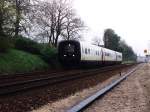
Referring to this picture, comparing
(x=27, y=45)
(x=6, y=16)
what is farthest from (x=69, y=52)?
(x=6, y=16)

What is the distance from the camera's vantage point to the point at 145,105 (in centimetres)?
1250

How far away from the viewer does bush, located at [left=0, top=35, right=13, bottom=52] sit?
34094 mm

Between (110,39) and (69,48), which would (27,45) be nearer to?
(69,48)

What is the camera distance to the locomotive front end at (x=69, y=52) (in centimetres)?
3850

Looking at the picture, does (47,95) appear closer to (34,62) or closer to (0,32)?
(0,32)

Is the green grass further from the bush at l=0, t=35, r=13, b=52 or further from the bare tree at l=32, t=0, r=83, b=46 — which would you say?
the bare tree at l=32, t=0, r=83, b=46

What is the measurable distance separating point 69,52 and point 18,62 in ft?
19.2

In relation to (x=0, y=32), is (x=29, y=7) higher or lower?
higher

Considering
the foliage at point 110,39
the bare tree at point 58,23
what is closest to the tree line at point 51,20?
the bare tree at point 58,23

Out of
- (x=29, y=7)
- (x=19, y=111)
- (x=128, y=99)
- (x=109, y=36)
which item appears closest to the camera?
(x=19, y=111)

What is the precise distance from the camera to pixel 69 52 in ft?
128

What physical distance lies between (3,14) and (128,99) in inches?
865

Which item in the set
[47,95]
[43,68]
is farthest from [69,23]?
[47,95]

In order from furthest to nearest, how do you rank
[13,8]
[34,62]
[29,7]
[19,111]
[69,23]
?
[69,23] → [29,7] → [34,62] → [13,8] → [19,111]
